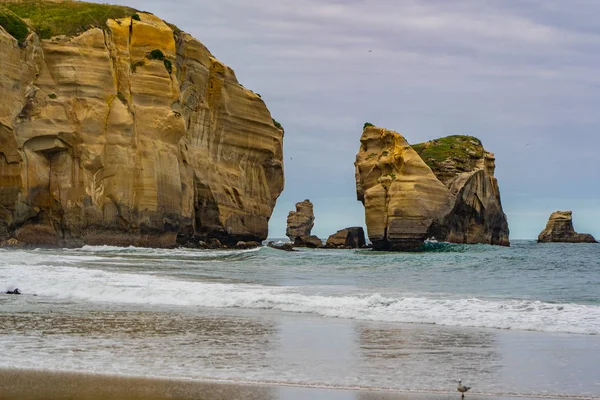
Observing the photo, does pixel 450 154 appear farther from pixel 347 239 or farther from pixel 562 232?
pixel 562 232

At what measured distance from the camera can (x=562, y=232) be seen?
387 feet

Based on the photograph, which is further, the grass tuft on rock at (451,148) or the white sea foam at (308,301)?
the grass tuft on rock at (451,148)

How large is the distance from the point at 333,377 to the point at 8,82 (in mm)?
41703

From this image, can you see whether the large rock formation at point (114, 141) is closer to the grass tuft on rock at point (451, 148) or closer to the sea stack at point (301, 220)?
the grass tuft on rock at point (451, 148)

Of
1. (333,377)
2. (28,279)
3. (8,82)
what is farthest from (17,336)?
(8,82)

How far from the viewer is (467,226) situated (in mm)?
75812

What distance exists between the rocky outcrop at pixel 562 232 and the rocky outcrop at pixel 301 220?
111 feet

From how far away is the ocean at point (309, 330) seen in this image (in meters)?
10.9

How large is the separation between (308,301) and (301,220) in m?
110

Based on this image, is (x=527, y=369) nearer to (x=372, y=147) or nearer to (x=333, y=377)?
(x=333, y=377)

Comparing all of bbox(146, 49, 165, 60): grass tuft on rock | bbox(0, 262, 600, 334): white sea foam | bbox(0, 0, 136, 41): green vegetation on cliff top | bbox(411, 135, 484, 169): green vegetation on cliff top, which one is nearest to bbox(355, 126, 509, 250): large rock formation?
bbox(411, 135, 484, 169): green vegetation on cliff top

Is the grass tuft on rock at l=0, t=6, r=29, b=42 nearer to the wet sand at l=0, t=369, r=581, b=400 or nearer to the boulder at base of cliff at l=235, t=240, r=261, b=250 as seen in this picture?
the boulder at base of cliff at l=235, t=240, r=261, b=250

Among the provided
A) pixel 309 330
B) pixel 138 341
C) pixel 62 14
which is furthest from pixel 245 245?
pixel 138 341

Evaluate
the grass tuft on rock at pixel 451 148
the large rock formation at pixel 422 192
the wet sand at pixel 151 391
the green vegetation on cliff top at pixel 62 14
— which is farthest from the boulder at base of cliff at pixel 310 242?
the wet sand at pixel 151 391
